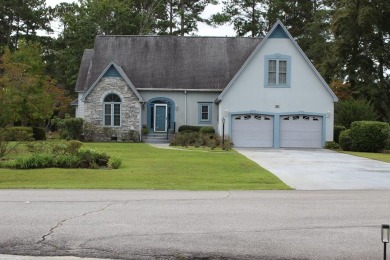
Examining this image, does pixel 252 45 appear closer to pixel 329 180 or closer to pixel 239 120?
pixel 239 120

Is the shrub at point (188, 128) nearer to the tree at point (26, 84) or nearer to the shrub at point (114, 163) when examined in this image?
the tree at point (26, 84)

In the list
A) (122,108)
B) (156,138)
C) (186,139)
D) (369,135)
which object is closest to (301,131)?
(369,135)

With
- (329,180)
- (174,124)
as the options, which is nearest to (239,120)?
(174,124)

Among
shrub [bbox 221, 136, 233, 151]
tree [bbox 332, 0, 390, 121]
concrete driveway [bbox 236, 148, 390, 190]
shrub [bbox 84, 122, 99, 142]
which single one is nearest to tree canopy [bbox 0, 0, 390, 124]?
tree [bbox 332, 0, 390, 121]

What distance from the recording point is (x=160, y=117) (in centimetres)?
3928

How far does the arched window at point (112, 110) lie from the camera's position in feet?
122

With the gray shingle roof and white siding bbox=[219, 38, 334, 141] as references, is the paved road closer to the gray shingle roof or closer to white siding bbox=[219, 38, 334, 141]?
white siding bbox=[219, 38, 334, 141]

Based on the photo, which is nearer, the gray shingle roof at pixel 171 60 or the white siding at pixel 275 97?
the white siding at pixel 275 97

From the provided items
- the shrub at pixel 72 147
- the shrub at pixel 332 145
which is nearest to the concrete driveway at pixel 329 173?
the shrub at pixel 72 147

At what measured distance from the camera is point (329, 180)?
16.8 m

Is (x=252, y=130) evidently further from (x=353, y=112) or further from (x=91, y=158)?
(x=91, y=158)

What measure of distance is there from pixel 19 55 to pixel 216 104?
54.0 feet

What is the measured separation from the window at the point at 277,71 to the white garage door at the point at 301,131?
2436mm

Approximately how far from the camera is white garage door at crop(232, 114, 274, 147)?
3497cm
